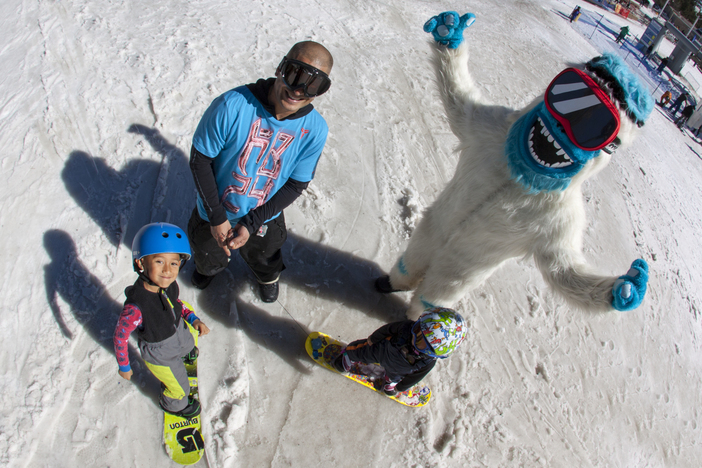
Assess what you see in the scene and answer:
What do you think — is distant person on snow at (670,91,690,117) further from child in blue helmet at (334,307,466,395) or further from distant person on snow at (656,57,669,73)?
child in blue helmet at (334,307,466,395)

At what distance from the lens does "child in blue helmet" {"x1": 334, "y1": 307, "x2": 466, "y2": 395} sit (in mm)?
1938

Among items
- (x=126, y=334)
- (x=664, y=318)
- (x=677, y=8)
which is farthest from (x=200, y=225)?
(x=677, y=8)

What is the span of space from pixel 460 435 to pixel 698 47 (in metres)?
17.3

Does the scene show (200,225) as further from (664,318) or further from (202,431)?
(664,318)

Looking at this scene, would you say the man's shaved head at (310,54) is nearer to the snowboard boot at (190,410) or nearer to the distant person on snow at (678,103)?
the snowboard boot at (190,410)

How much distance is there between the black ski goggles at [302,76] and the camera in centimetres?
159

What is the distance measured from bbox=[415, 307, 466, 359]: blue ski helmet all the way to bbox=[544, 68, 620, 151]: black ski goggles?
99 centimetres

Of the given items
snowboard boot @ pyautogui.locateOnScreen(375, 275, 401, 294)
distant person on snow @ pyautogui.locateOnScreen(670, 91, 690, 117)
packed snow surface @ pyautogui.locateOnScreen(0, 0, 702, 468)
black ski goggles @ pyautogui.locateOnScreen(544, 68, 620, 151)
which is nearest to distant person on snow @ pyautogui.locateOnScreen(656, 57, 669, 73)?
distant person on snow @ pyautogui.locateOnScreen(670, 91, 690, 117)

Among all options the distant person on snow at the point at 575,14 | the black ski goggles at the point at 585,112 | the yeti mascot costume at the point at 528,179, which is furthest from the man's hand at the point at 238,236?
the distant person on snow at the point at 575,14

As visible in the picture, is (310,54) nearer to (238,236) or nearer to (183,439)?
(238,236)

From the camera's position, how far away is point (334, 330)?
274cm

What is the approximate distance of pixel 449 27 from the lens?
224cm

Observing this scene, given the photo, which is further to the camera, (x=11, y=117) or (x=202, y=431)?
(x=11, y=117)

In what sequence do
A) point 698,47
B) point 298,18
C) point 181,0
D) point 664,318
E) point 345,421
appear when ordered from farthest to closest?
point 698,47 → point 298,18 → point 181,0 → point 664,318 → point 345,421
